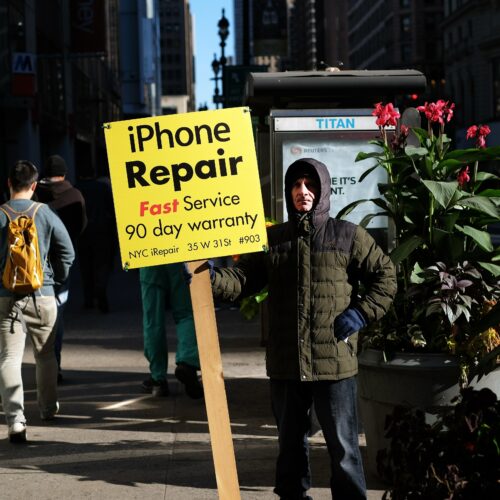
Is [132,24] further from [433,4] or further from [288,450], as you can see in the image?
[288,450]

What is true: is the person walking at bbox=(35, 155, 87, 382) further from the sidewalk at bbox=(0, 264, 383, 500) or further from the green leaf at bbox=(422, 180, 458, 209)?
the green leaf at bbox=(422, 180, 458, 209)

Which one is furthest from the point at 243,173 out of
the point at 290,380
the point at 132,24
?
the point at 132,24

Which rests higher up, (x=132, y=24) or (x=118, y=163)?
(x=132, y=24)

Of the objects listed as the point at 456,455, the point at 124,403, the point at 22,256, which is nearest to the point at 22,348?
the point at 22,256

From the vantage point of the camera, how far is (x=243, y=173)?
528cm

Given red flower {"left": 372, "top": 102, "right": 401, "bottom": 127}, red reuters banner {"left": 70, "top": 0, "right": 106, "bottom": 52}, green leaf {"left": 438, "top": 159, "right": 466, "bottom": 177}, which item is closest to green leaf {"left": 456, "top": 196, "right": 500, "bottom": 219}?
green leaf {"left": 438, "top": 159, "right": 466, "bottom": 177}

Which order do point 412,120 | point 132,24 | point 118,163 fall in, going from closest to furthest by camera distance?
point 118,163 < point 412,120 < point 132,24

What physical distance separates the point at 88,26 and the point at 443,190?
34.7m

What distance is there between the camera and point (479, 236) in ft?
20.0

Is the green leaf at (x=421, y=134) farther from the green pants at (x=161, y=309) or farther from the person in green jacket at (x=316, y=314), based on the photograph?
the green pants at (x=161, y=309)

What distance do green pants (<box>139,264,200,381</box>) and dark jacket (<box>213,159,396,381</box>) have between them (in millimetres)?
3506

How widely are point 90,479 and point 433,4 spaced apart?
12658 cm

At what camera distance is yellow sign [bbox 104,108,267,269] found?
521 centimetres

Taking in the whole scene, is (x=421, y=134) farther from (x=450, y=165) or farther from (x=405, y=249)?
(x=405, y=249)
